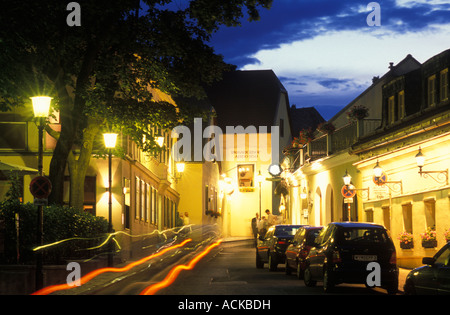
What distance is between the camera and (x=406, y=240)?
28.5 metres

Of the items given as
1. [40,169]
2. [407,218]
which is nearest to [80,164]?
[40,169]

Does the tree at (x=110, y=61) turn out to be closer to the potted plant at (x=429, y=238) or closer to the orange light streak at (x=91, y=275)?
the orange light streak at (x=91, y=275)

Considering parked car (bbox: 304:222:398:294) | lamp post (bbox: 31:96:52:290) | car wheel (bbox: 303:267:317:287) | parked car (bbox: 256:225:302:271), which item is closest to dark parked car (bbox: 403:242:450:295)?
parked car (bbox: 304:222:398:294)

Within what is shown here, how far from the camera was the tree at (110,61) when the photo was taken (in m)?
24.1

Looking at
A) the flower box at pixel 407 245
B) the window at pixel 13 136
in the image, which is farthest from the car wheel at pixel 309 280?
the window at pixel 13 136

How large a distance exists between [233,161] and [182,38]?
51.6 m

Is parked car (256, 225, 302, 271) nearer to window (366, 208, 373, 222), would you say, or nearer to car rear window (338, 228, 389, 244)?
window (366, 208, 373, 222)

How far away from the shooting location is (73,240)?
2334 cm

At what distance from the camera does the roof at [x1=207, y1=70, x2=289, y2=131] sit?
82.2 m

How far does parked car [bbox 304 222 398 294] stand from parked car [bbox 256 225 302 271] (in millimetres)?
7519

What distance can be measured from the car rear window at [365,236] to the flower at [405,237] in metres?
10.2

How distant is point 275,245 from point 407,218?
6.17 meters
